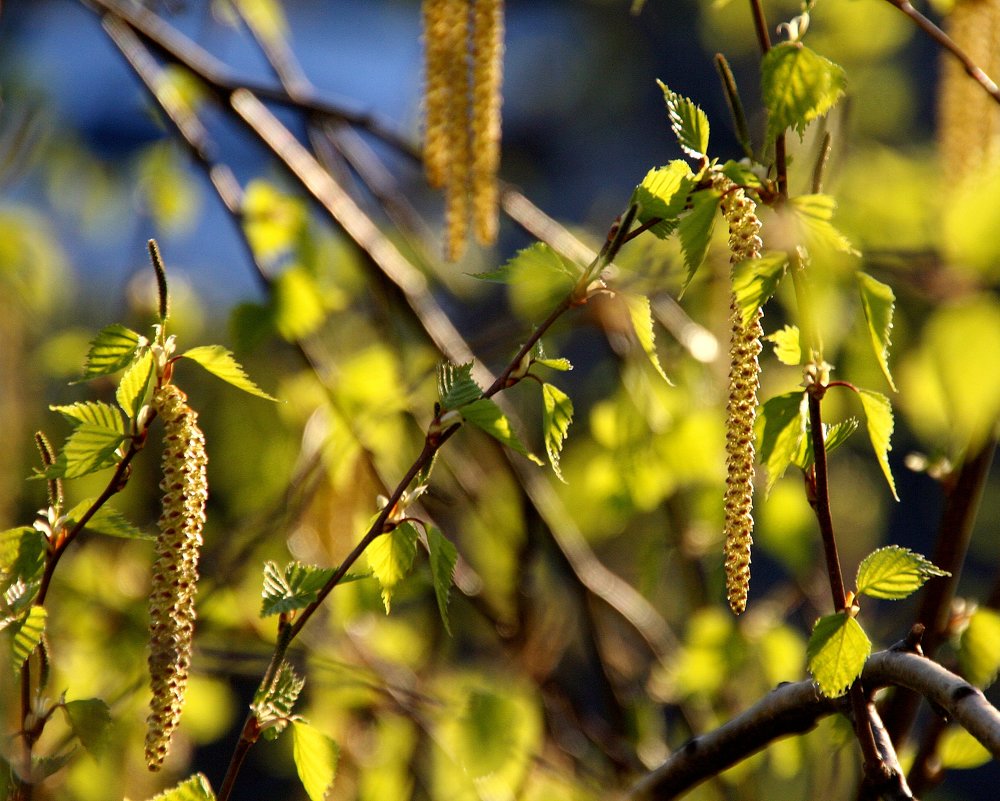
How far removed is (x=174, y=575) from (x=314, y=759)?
0.43 ft

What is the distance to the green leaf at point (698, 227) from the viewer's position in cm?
56

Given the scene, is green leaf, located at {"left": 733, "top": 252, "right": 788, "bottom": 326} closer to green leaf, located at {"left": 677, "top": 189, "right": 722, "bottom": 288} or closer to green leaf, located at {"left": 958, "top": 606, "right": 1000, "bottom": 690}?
green leaf, located at {"left": 677, "top": 189, "right": 722, "bottom": 288}

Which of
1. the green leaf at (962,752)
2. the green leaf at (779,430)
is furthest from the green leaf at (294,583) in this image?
the green leaf at (962,752)

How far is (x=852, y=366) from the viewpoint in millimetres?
1124

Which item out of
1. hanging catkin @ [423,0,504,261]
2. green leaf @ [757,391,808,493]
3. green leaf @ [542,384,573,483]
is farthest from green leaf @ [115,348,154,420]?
hanging catkin @ [423,0,504,261]

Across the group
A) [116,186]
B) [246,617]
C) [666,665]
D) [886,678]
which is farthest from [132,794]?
[116,186]

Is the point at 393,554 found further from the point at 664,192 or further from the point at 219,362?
the point at 664,192

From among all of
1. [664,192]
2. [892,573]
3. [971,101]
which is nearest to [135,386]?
[664,192]

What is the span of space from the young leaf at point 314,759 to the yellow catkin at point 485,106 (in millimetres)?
560

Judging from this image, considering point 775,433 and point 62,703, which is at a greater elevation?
point 775,433

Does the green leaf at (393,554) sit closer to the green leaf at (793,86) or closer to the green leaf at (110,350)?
the green leaf at (110,350)

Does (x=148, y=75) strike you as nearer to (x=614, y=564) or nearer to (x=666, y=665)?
(x=666, y=665)

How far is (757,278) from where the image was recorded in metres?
0.53

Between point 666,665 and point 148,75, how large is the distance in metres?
0.92
